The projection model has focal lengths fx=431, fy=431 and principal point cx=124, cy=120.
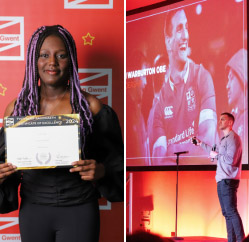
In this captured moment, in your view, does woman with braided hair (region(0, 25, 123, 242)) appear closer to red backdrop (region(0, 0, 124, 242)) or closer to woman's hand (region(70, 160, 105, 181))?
woman's hand (region(70, 160, 105, 181))

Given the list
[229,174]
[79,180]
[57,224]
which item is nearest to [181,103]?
[229,174]

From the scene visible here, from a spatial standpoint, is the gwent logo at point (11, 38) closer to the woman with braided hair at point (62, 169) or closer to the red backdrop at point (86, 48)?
the red backdrop at point (86, 48)

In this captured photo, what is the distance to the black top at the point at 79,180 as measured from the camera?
6.81 ft

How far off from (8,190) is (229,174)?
52.7 inches

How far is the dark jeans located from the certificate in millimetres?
985

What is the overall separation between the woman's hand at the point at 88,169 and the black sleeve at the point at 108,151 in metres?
0.07

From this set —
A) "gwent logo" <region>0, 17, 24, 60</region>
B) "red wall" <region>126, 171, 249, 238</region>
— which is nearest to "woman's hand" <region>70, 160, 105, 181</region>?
"red wall" <region>126, 171, 249, 238</region>

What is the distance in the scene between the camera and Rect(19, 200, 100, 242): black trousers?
2059mm

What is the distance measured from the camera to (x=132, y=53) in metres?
1.33

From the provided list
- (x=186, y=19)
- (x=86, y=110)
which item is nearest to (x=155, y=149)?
(x=186, y=19)

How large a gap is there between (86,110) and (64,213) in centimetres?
52

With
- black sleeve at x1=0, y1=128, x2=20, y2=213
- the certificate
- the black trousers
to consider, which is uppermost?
the certificate

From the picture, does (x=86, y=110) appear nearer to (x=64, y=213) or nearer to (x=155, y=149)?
(x=64, y=213)

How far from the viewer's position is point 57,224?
2076 millimetres
